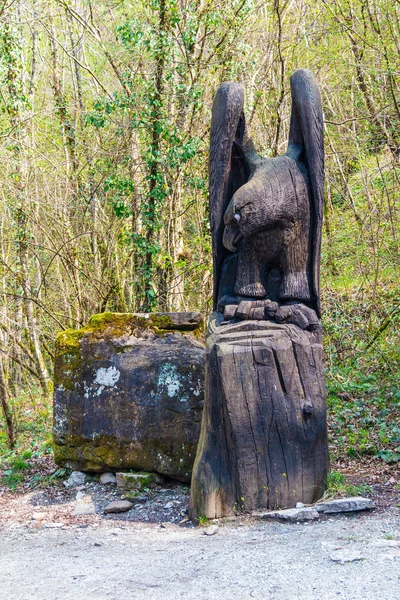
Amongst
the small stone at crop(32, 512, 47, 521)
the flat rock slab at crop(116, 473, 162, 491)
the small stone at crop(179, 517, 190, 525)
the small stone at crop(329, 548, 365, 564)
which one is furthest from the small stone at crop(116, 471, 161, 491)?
the small stone at crop(329, 548, 365, 564)

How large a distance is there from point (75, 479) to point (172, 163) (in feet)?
12.8

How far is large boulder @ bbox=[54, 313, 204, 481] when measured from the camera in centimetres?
518

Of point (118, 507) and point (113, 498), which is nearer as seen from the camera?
point (118, 507)

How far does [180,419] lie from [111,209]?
444 cm

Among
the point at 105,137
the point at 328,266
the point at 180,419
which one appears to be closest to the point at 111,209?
the point at 105,137

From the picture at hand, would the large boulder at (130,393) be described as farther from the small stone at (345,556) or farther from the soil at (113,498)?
the small stone at (345,556)

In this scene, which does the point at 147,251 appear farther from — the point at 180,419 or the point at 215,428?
the point at 215,428

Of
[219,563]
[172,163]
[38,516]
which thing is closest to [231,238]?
[219,563]

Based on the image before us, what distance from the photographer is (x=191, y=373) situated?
524 cm

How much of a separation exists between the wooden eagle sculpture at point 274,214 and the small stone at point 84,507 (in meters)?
1.75

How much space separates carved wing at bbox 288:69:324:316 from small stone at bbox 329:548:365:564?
172 centimetres

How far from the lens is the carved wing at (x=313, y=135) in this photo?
4.17m

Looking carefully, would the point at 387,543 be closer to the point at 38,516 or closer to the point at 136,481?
the point at 136,481

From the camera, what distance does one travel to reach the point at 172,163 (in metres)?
7.69
